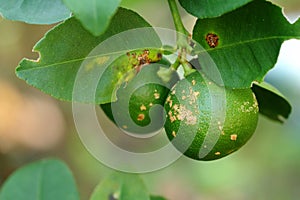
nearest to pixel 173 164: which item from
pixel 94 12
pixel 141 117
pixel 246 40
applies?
pixel 141 117

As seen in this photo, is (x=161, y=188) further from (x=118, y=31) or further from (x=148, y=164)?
(x=118, y=31)

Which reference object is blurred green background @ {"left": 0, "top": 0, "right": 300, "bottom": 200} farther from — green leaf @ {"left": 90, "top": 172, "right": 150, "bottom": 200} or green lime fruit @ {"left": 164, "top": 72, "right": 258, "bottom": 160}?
green lime fruit @ {"left": 164, "top": 72, "right": 258, "bottom": 160}

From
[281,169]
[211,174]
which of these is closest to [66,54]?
[211,174]

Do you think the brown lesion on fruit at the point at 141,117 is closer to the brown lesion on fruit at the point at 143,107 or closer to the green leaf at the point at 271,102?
the brown lesion on fruit at the point at 143,107

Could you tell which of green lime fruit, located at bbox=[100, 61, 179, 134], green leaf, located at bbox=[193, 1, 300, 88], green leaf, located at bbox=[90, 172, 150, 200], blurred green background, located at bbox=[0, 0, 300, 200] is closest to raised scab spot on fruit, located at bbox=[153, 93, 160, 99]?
green lime fruit, located at bbox=[100, 61, 179, 134]

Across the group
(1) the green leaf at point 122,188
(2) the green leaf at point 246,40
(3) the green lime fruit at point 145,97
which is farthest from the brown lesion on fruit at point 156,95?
(1) the green leaf at point 122,188

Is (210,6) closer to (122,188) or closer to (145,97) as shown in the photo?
(145,97)

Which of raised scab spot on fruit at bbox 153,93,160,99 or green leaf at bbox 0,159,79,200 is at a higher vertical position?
raised scab spot on fruit at bbox 153,93,160,99
